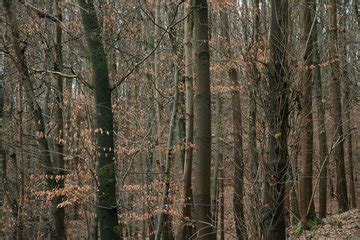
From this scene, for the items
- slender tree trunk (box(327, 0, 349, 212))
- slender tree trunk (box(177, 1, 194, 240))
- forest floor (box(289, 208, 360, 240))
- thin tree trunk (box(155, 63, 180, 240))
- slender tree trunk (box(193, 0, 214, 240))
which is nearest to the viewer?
slender tree trunk (box(193, 0, 214, 240))

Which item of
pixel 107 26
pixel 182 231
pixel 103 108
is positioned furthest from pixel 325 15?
pixel 103 108

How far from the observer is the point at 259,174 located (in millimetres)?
6344

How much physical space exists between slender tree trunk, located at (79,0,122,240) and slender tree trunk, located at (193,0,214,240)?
1.64 metres

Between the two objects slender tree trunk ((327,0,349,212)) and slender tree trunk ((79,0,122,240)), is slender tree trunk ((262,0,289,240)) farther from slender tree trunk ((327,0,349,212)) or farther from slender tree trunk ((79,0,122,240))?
slender tree trunk ((327,0,349,212))

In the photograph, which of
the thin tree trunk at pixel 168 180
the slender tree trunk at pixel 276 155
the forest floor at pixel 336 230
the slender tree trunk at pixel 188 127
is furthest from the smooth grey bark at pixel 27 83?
the forest floor at pixel 336 230

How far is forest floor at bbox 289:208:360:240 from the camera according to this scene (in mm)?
10188

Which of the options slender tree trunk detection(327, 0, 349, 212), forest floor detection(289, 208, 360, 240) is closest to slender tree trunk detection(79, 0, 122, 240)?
forest floor detection(289, 208, 360, 240)

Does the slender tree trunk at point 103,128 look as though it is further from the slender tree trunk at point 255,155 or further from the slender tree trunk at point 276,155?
the slender tree trunk at point 276,155

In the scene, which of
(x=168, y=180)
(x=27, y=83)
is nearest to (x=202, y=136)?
(x=168, y=180)

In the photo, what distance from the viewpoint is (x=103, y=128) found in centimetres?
626

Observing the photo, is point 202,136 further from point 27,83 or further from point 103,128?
point 27,83

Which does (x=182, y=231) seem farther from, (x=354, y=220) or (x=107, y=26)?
(x=107, y=26)

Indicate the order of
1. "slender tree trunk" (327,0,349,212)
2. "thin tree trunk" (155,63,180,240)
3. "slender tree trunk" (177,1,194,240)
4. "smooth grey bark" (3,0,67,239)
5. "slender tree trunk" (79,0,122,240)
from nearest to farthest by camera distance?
"slender tree trunk" (79,0,122,240) → "smooth grey bark" (3,0,67,239) → "thin tree trunk" (155,63,180,240) → "slender tree trunk" (177,1,194,240) → "slender tree trunk" (327,0,349,212)

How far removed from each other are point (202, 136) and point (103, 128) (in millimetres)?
1894
